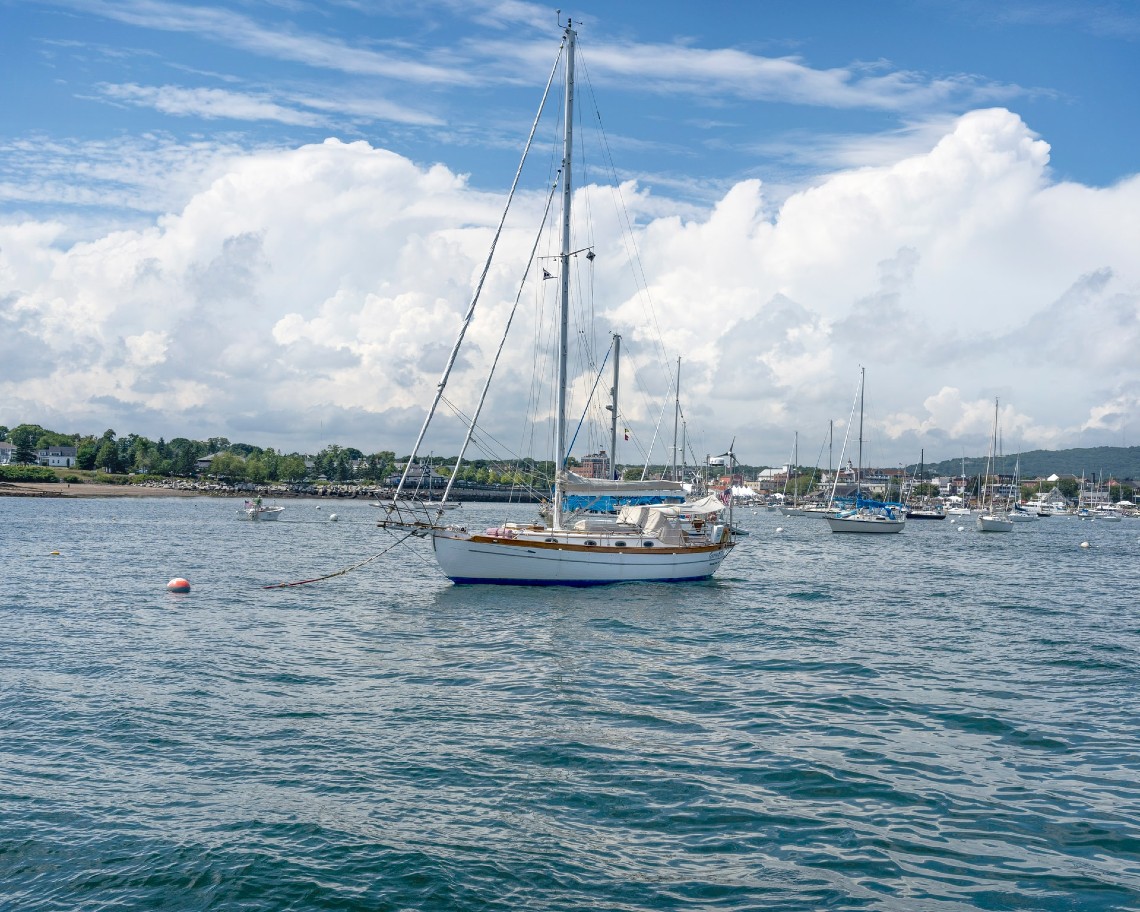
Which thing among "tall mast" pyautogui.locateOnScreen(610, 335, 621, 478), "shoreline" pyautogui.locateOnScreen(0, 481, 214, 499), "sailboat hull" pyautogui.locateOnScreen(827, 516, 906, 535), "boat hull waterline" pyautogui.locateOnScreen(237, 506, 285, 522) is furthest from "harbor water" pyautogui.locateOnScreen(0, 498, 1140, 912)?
"shoreline" pyautogui.locateOnScreen(0, 481, 214, 499)

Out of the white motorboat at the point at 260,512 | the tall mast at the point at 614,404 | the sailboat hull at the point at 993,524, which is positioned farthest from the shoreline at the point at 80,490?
the sailboat hull at the point at 993,524

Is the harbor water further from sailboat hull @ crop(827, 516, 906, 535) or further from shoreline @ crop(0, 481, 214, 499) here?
shoreline @ crop(0, 481, 214, 499)

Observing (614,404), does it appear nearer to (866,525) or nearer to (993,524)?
(866,525)

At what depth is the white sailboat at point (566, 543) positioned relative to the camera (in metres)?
39.6

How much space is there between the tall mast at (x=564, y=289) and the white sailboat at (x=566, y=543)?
5 cm

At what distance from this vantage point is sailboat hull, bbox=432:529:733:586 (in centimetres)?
3953

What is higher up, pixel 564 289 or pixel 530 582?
pixel 564 289

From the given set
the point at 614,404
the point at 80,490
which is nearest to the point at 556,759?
the point at 614,404

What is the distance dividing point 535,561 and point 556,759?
77.2 ft

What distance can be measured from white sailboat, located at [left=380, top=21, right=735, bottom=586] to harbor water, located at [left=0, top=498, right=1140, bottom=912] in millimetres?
3969

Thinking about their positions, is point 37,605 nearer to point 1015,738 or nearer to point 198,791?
point 198,791

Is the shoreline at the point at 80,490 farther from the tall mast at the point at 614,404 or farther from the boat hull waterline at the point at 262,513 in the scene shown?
the tall mast at the point at 614,404

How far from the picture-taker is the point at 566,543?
133 feet

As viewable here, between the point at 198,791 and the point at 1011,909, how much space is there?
38.6 feet
